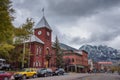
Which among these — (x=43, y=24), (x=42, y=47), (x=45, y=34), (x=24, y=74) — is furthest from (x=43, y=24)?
(x=24, y=74)

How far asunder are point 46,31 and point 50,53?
22.8 feet

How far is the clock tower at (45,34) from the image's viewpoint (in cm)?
6943

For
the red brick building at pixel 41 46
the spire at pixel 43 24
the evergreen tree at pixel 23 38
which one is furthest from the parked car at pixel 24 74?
the spire at pixel 43 24

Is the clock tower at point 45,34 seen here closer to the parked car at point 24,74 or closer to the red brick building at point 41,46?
the red brick building at point 41,46

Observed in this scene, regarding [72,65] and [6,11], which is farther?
[72,65]

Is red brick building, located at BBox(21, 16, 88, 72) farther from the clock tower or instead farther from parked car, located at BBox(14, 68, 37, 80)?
parked car, located at BBox(14, 68, 37, 80)

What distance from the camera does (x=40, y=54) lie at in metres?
66.9

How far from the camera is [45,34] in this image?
71.4 m

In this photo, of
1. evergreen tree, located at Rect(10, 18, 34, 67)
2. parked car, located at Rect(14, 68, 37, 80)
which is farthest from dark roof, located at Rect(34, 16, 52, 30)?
parked car, located at Rect(14, 68, 37, 80)

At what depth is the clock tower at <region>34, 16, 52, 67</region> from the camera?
69425 millimetres

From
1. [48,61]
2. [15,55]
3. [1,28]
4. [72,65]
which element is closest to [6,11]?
[1,28]

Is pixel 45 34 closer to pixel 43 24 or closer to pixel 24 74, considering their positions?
pixel 43 24

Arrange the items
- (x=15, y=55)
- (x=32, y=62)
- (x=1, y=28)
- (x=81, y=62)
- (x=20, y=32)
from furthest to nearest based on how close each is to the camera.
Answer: (x=81, y=62) < (x=32, y=62) < (x=15, y=55) < (x=20, y=32) < (x=1, y=28)

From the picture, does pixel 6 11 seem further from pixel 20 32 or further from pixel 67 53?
pixel 67 53
